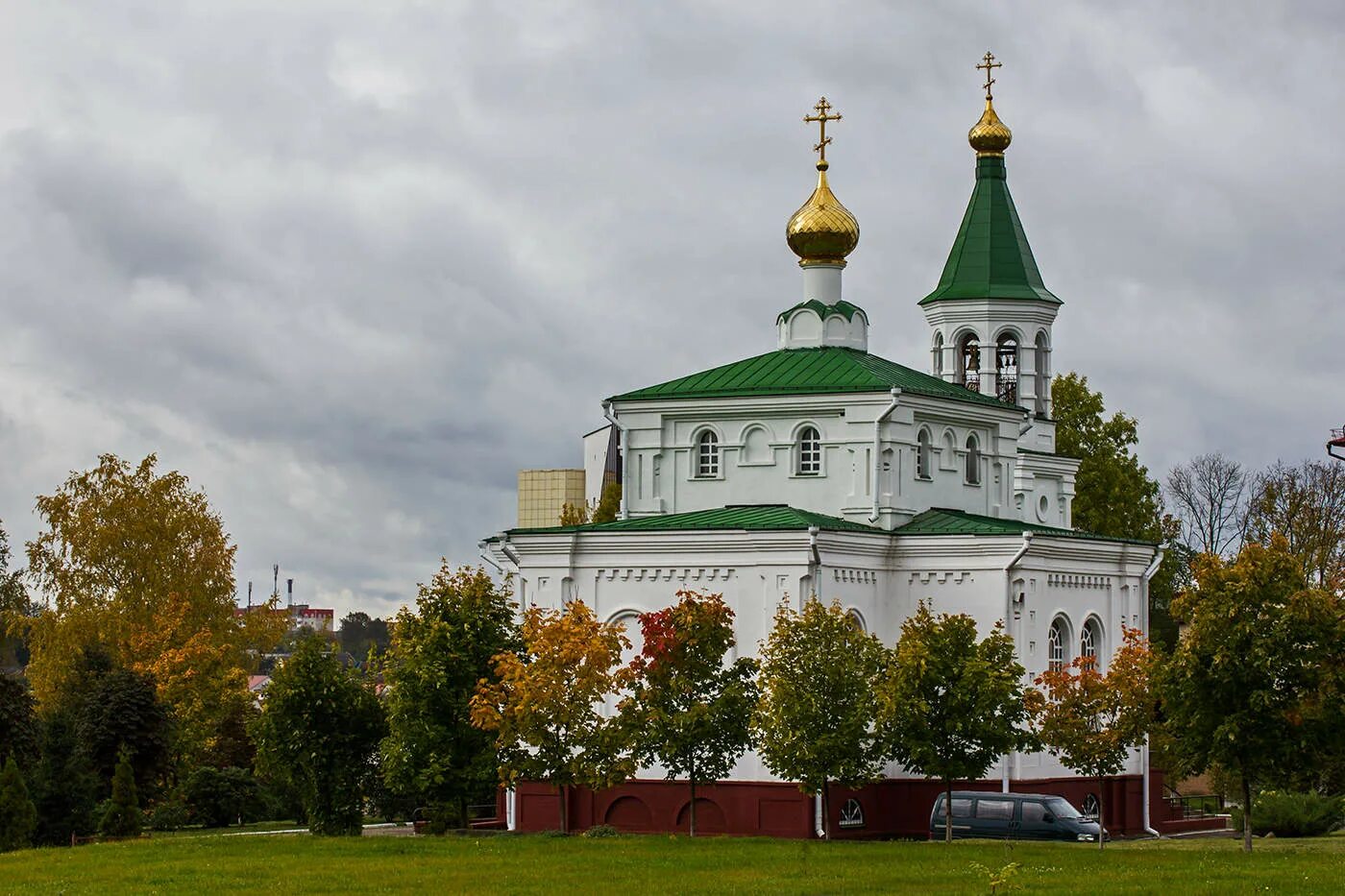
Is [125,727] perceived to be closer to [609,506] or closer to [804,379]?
[804,379]

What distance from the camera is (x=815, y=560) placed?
4316cm

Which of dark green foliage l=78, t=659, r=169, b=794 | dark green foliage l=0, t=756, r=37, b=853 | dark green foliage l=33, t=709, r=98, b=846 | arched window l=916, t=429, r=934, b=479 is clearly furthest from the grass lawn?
dark green foliage l=78, t=659, r=169, b=794

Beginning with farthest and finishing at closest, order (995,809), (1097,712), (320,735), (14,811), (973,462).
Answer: (973,462), (14,811), (320,735), (995,809), (1097,712)

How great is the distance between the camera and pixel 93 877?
34.1 metres

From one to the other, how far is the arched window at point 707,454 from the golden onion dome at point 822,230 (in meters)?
5.51

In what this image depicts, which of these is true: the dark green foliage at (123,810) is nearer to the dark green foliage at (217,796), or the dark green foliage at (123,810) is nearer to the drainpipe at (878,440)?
the dark green foliage at (217,796)

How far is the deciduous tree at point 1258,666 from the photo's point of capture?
35062 mm

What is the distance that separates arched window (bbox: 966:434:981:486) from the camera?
4997 centimetres

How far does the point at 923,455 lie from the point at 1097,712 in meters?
8.97

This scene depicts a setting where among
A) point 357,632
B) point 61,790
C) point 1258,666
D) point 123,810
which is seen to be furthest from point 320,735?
point 357,632

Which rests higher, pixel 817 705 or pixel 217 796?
pixel 817 705

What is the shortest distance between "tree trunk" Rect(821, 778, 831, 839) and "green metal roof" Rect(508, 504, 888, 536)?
5198 millimetres

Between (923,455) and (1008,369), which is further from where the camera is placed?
(1008,369)

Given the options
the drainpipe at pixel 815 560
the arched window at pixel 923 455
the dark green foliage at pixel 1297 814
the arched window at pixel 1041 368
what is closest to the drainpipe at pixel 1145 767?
the dark green foliage at pixel 1297 814
